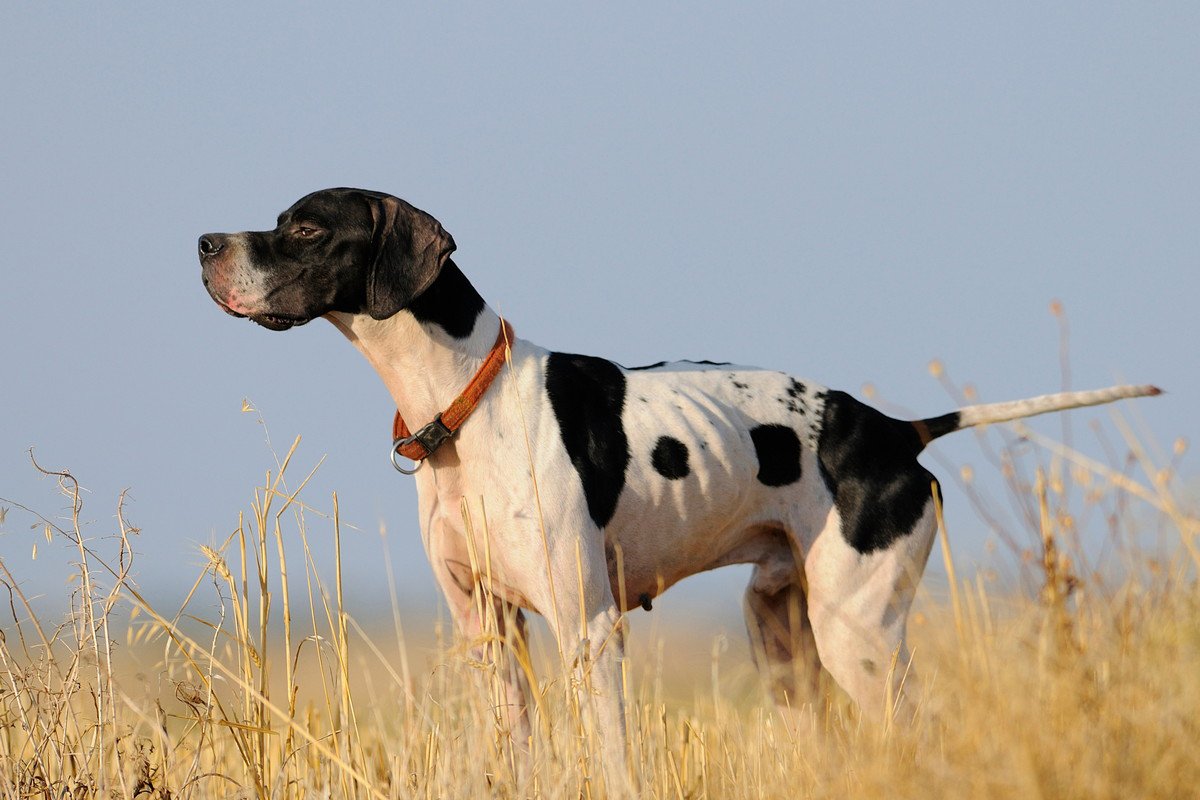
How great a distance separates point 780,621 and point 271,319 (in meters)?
2.80

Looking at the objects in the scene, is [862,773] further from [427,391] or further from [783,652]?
[783,652]

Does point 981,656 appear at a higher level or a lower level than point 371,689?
higher

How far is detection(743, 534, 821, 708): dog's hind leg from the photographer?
19.1 ft

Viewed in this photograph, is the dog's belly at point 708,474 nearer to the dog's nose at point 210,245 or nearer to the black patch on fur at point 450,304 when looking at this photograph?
the black patch on fur at point 450,304

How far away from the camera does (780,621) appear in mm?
6109

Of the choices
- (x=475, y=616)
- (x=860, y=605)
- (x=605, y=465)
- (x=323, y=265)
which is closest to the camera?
(x=323, y=265)

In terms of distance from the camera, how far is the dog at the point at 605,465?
4.82 m

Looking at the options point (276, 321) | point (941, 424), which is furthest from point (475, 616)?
point (941, 424)

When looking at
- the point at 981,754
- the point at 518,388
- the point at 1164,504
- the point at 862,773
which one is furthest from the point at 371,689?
the point at 1164,504

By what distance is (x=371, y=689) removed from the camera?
174 inches

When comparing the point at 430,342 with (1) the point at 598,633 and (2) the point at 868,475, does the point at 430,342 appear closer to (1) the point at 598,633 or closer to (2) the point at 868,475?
(1) the point at 598,633

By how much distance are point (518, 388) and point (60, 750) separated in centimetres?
208

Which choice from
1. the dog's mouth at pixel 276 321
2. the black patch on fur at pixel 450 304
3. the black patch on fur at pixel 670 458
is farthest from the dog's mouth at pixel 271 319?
the black patch on fur at pixel 670 458

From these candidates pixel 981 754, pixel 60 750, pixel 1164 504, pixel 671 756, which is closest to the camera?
pixel 981 754
